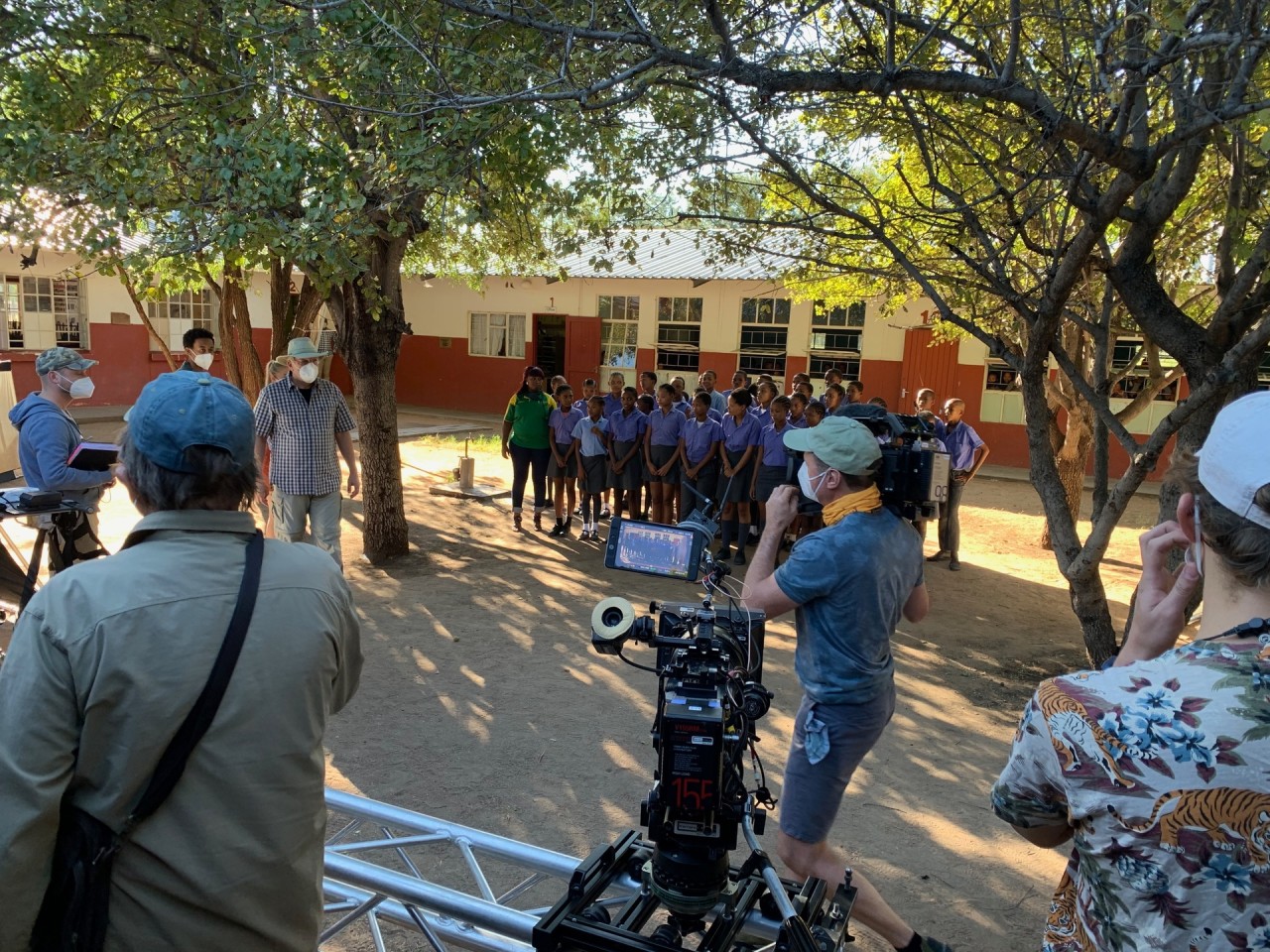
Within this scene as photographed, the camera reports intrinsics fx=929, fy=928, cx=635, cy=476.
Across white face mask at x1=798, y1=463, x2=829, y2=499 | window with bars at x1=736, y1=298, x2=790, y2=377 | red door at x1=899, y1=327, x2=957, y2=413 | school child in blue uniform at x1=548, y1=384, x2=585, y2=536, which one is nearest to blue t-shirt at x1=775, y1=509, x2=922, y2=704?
white face mask at x1=798, y1=463, x2=829, y2=499

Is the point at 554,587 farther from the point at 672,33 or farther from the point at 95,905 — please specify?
the point at 95,905

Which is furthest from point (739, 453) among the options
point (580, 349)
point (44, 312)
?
point (44, 312)

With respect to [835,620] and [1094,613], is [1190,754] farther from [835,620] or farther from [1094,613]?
[1094,613]

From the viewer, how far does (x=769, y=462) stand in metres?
9.24

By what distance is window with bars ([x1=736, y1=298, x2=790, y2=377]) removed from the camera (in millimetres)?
18484

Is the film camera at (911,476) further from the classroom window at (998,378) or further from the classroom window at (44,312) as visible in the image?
the classroom window at (44,312)

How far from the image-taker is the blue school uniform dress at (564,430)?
1034cm

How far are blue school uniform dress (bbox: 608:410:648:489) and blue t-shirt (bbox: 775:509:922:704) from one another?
285 inches

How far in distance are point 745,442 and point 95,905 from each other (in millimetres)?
8099

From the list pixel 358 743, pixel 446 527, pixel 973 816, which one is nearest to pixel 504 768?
pixel 358 743

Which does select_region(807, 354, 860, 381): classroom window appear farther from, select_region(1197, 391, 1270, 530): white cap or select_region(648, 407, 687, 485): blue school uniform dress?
select_region(1197, 391, 1270, 530): white cap

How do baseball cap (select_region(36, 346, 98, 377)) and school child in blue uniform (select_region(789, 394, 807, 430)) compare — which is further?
school child in blue uniform (select_region(789, 394, 807, 430))

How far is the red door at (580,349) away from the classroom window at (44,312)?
377 inches

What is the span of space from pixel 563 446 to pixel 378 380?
256 cm
